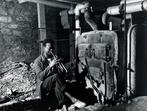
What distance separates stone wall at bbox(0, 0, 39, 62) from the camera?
7.66 metres

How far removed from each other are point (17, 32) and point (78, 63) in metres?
2.96

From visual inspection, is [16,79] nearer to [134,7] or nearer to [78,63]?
[78,63]

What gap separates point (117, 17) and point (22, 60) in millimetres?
4715

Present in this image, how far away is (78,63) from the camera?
24.4 feet

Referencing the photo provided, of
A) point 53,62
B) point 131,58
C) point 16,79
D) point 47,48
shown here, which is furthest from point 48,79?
point 131,58

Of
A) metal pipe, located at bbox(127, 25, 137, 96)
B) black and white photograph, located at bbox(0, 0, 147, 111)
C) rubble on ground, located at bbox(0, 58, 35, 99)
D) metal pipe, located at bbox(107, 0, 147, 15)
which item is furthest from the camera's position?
rubble on ground, located at bbox(0, 58, 35, 99)

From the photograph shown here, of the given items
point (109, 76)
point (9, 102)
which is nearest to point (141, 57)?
point (109, 76)

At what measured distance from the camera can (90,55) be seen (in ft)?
22.0

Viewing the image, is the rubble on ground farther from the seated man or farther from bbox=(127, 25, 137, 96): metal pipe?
bbox=(127, 25, 137, 96): metal pipe

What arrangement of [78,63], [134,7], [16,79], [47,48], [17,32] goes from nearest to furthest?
[47,48], [134,7], [16,79], [78,63], [17,32]

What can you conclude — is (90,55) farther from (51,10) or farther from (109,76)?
(51,10)

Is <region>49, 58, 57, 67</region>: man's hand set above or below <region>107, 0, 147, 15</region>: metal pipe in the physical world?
below

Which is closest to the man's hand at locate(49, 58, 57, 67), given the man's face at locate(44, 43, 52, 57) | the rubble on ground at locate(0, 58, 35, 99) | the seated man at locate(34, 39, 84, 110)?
the seated man at locate(34, 39, 84, 110)

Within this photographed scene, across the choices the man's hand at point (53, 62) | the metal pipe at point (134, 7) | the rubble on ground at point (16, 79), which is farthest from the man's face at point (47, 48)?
the metal pipe at point (134, 7)
